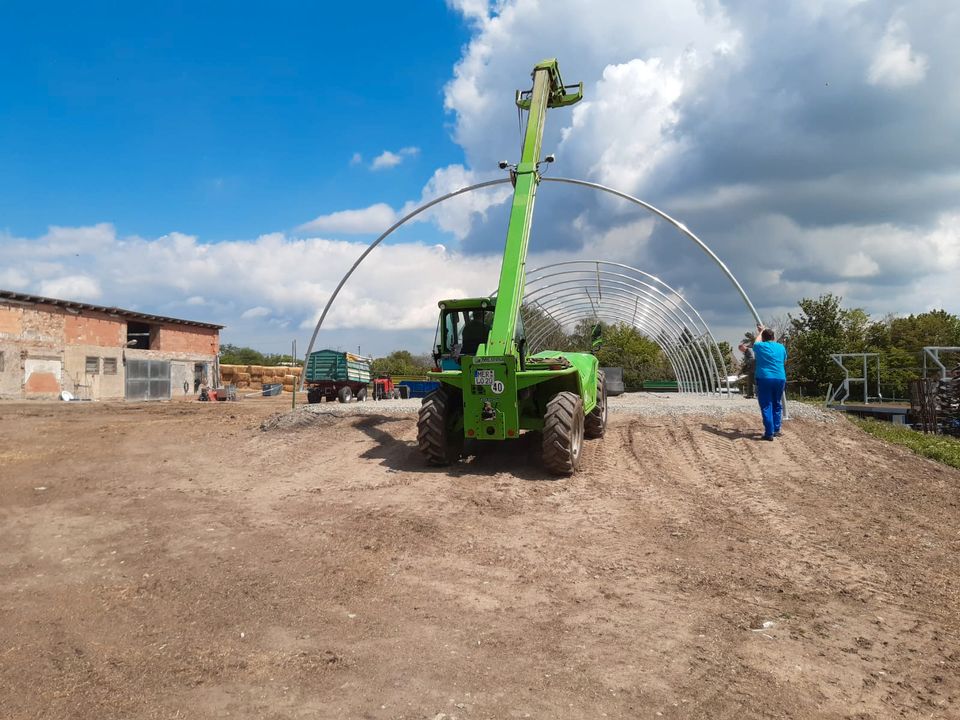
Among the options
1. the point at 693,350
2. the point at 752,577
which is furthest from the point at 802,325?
the point at 752,577

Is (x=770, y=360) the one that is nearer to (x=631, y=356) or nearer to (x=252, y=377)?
(x=631, y=356)

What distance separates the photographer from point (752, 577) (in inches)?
186

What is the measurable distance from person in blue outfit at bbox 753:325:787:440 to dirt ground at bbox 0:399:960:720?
2.69 feet

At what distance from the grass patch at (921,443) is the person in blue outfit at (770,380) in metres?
2.20

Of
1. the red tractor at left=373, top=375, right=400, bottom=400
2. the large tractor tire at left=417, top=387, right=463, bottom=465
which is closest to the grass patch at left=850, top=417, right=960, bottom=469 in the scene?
the large tractor tire at left=417, top=387, right=463, bottom=465

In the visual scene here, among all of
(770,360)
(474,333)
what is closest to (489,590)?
(474,333)

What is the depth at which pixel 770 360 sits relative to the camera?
9953 mm

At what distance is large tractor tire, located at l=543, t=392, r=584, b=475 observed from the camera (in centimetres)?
804

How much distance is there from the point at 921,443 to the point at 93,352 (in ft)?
104

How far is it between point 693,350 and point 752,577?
19636 millimetres

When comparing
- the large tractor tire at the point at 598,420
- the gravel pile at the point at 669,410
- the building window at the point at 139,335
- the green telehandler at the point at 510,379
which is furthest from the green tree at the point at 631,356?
the building window at the point at 139,335

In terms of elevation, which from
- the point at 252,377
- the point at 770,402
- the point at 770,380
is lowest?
the point at 770,402

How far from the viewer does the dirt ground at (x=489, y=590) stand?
3.05m

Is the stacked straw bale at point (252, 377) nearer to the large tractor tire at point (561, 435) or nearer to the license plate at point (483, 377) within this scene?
the license plate at point (483, 377)
